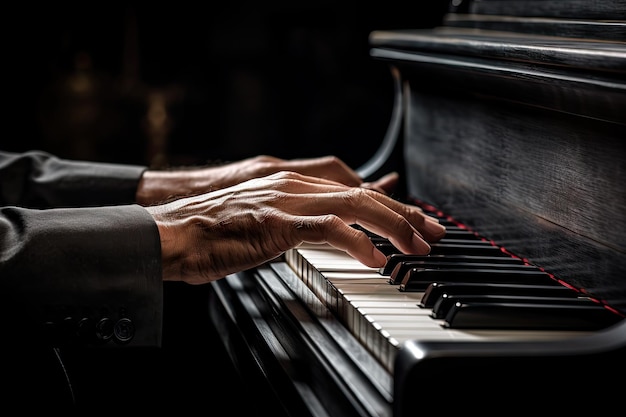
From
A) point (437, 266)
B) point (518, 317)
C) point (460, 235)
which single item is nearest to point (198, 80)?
point (460, 235)

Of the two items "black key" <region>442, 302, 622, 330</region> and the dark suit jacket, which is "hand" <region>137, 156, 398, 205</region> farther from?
"black key" <region>442, 302, 622, 330</region>

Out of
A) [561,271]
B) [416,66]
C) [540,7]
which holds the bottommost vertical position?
Result: [561,271]

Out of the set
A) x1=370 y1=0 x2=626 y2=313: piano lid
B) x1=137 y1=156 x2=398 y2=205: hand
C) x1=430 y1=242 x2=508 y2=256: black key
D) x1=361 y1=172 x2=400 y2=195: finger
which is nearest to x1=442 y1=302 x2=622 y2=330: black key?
x1=370 y1=0 x2=626 y2=313: piano lid

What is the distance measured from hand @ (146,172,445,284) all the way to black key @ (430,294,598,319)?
18cm

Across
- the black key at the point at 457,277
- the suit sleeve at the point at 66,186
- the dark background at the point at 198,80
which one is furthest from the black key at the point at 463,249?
the dark background at the point at 198,80

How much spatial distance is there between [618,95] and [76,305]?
0.80 metres

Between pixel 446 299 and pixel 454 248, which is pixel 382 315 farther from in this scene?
pixel 454 248

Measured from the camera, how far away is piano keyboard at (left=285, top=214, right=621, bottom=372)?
102cm

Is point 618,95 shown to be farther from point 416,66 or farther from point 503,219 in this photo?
point 416,66

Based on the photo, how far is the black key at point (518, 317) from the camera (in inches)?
40.5

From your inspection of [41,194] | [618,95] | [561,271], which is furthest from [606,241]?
[41,194]

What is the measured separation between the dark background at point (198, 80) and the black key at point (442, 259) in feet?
6.44

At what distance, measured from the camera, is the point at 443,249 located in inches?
55.4

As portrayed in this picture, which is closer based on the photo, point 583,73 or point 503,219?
point 583,73
